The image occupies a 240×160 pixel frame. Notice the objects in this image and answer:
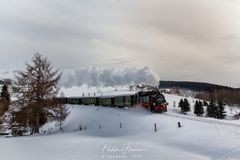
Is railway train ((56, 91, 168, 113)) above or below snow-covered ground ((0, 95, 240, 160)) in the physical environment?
above

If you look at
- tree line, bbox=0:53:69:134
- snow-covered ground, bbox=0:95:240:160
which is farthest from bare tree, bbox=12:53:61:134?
snow-covered ground, bbox=0:95:240:160

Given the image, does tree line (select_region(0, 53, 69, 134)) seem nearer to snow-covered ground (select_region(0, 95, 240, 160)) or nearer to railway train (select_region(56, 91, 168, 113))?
railway train (select_region(56, 91, 168, 113))

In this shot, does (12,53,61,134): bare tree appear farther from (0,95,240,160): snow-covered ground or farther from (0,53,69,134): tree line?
(0,95,240,160): snow-covered ground

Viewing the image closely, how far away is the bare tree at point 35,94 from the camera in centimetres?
3866

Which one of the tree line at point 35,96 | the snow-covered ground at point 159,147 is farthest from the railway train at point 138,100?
the snow-covered ground at point 159,147

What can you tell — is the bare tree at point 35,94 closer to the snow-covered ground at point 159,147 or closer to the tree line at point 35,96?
the tree line at point 35,96

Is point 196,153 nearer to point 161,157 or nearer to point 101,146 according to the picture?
point 161,157

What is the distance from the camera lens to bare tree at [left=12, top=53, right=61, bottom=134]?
38.7 metres

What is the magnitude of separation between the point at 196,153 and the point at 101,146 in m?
7.61

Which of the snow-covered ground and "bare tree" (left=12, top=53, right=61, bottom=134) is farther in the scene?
"bare tree" (left=12, top=53, right=61, bottom=134)

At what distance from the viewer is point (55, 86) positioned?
4100 centimetres

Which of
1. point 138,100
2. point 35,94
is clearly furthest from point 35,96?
point 138,100

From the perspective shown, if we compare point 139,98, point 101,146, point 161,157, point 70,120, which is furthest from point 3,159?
point 70,120

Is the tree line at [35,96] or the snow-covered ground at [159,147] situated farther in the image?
the tree line at [35,96]
